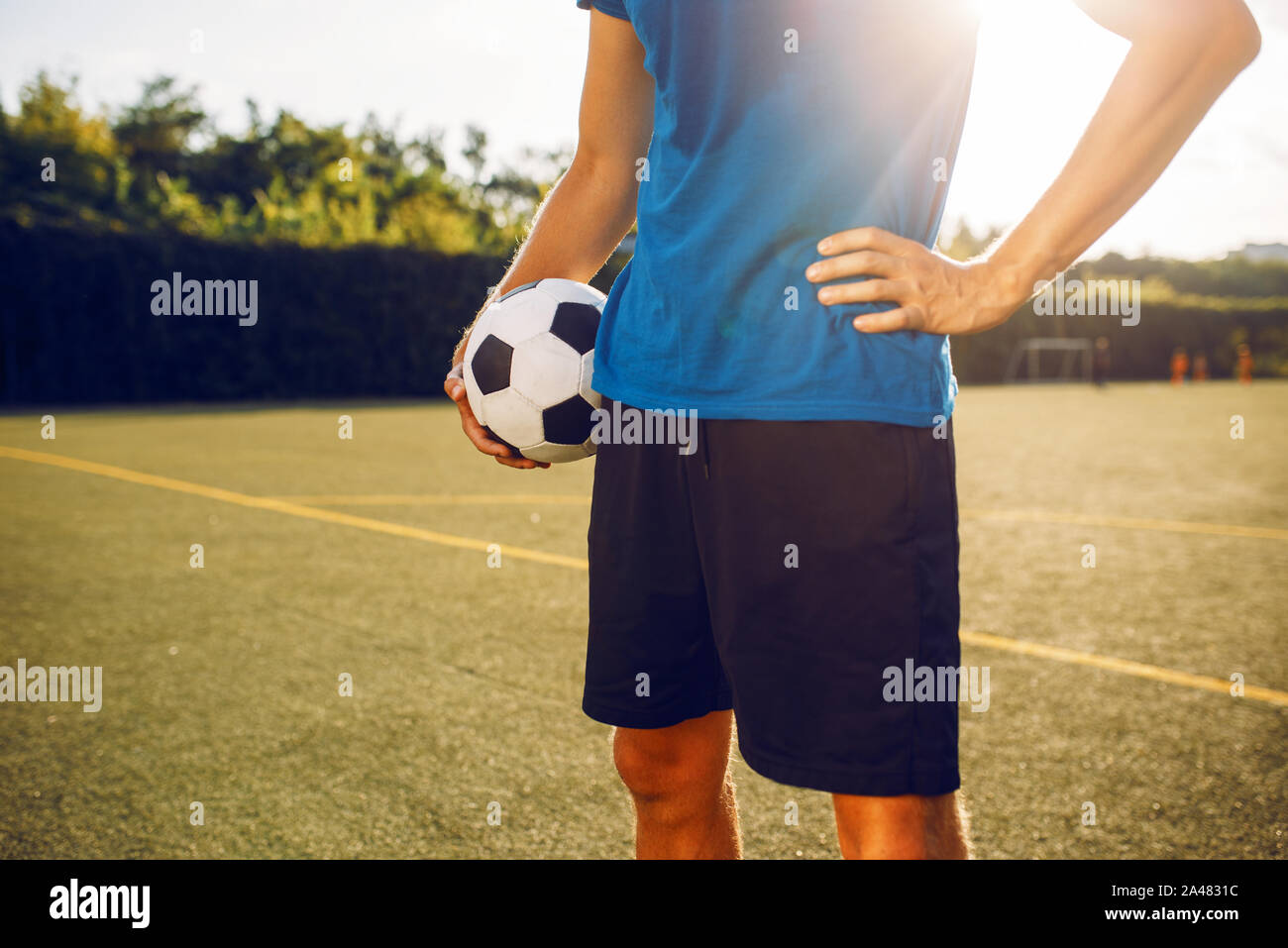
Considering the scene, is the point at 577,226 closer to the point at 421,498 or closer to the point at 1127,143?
the point at 1127,143

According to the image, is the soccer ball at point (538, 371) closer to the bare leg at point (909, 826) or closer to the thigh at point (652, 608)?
the thigh at point (652, 608)

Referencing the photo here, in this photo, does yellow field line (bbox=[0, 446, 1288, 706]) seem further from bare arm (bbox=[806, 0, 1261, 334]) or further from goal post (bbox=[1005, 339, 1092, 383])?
goal post (bbox=[1005, 339, 1092, 383])

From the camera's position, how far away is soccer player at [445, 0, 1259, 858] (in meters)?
1.24

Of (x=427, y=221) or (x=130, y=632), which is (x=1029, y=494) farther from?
(x=427, y=221)

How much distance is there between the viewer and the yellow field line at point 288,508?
5629 mm

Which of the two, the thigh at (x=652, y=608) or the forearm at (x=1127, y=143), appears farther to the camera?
the thigh at (x=652, y=608)

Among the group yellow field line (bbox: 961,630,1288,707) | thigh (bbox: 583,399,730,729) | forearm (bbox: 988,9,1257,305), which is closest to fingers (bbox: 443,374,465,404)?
thigh (bbox: 583,399,730,729)

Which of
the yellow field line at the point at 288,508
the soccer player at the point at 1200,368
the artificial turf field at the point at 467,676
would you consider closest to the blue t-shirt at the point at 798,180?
the artificial turf field at the point at 467,676

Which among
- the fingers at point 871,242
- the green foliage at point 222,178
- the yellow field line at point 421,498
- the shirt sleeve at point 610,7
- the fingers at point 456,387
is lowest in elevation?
the yellow field line at point 421,498

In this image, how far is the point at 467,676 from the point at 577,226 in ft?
6.78

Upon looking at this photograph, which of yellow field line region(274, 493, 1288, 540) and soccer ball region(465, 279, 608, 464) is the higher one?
soccer ball region(465, 279, 608, 464)

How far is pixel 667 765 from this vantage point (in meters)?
1.64

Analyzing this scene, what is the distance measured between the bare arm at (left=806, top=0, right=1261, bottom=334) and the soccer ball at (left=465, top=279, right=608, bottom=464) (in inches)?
25.4

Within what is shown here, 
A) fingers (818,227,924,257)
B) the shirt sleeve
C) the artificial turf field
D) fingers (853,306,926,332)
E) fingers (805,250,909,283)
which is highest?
the shirt sleeve
